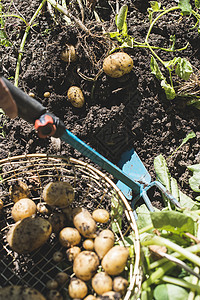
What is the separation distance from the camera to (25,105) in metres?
0.95

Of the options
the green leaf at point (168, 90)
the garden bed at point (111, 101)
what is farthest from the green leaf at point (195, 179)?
the green leaf at point (168, 90)

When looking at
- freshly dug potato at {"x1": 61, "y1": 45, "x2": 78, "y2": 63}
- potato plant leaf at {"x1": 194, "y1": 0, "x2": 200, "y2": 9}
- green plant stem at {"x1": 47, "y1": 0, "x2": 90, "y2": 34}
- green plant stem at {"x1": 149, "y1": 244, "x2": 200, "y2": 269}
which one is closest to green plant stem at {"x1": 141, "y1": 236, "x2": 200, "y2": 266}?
green plant stem at {"x1": 149, "y1": 244, "x2": 200, "y2": 269}

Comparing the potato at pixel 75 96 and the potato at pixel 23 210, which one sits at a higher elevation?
the potato at pixel 75 96

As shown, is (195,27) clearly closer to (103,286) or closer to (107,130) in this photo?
(107,130)

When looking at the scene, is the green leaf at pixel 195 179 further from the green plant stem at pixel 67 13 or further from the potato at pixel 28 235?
the green plant stem at pixel 67 13

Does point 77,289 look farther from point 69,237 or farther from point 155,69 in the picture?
point 155,69

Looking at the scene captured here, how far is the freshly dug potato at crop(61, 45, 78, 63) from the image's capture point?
1562 mm

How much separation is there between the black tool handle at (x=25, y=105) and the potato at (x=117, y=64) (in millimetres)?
635

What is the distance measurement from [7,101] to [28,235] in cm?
54

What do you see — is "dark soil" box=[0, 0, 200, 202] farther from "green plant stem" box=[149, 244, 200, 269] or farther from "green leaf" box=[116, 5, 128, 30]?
"green plant stem" box=[149, 244, 200, 269]

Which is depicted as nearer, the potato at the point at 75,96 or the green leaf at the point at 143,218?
the green leaf at the point at 143,218

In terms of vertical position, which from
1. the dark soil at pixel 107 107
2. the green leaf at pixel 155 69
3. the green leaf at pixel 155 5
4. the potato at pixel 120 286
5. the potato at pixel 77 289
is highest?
the green leaf at pixel 155 5

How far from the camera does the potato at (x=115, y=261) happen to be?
1.05 meters

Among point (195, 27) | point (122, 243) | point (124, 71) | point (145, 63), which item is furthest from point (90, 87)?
point (122, 243)
